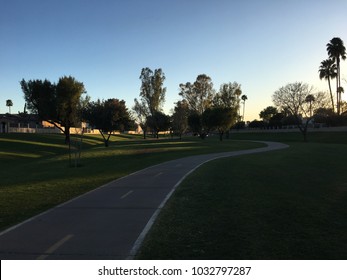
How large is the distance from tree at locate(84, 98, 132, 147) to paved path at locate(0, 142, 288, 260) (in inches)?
1458

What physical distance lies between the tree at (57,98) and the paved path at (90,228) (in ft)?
141

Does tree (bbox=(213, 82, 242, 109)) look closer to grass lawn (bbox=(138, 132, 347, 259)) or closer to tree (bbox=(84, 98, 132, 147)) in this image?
tree (bbox=(84, 98, 132, 147))

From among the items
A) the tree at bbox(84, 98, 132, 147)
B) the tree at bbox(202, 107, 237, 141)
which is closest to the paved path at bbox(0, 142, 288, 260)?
the tree at bbox(84, 98, 132, 147)

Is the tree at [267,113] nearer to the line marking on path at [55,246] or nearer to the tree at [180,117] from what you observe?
the tree at [180,117]

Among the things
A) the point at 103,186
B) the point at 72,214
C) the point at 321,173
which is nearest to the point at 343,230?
the point at 72,214

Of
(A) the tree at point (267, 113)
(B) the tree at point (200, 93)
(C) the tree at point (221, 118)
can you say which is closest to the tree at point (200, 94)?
(B) the tree at point (200, 93)

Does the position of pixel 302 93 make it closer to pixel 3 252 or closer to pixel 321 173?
pixel 321 173

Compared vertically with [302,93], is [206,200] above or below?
below

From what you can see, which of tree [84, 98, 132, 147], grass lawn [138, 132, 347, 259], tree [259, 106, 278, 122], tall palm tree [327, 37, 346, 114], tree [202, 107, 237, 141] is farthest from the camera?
tree [259, 106, 278, 122]

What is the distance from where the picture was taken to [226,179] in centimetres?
1552

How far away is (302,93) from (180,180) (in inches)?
2567

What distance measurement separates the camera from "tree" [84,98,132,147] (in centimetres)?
4953

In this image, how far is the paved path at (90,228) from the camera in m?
6.39

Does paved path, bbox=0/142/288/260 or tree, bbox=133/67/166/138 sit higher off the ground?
tree, bbox=133/67/166/138
